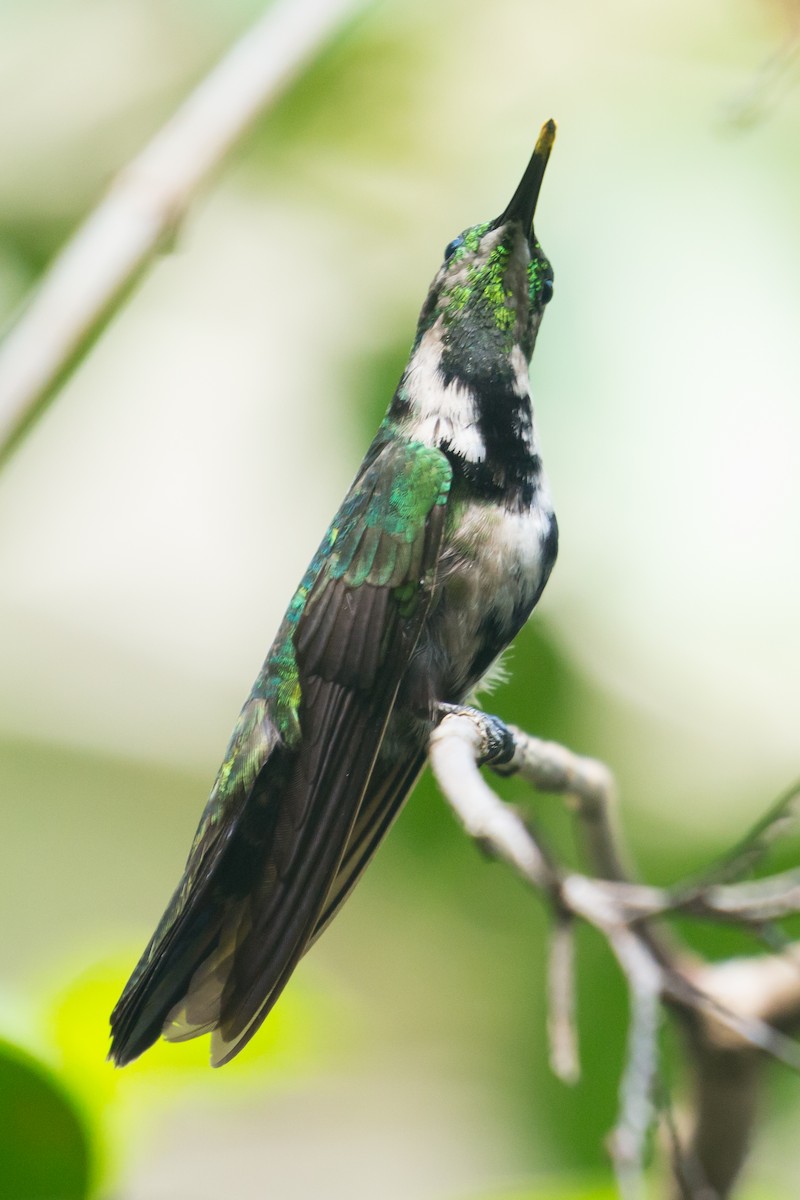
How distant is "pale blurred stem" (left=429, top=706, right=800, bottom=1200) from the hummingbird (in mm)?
118

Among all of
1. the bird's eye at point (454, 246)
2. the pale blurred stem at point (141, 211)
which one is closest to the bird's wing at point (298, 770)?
the bird's eye at point (454, 246)

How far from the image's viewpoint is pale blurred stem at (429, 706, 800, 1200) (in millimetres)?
1239

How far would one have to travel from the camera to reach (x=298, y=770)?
1.37 meters

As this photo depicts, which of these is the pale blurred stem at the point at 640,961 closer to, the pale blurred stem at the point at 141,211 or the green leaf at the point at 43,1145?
the green leaf at the point at 43,1145

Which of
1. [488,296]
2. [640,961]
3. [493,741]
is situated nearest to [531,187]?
[488,296]

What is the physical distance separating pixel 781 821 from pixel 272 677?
2.15 ft

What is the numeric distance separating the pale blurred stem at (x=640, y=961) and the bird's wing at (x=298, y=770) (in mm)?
137

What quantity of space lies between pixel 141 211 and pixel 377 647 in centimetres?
67

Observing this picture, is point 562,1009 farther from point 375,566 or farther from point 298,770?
point 375,566

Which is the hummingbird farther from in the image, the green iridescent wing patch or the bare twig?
the bare twig

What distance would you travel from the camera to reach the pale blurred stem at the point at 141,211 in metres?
1.40

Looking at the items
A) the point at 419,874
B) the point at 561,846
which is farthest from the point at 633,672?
the point at 419,874

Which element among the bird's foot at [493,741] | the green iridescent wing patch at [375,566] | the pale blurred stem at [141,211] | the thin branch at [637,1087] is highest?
the pale blurred stem at [141,211]

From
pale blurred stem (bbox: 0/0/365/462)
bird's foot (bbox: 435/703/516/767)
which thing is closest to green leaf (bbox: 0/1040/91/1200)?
bird's foot (bbox: 435/703/516/767)
